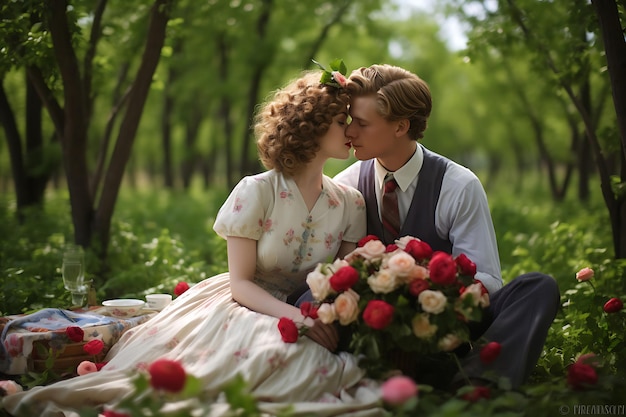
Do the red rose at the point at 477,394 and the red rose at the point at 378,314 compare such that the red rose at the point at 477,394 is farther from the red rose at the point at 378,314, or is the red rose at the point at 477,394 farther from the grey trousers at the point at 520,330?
the red rose at the point at 378,314

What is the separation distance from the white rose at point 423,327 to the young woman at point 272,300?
40 cm

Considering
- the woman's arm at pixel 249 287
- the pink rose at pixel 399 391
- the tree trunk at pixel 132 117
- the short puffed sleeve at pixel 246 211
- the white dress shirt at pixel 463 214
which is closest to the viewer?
the pink rose at pixel 399 391

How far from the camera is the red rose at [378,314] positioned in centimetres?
313

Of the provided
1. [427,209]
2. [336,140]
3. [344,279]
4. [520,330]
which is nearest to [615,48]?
[427,209]

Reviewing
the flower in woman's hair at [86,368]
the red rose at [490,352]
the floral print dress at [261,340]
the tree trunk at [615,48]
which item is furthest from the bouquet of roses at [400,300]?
the tree trunk at [615,48]

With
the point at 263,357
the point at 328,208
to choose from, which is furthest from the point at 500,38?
the point at 263,357

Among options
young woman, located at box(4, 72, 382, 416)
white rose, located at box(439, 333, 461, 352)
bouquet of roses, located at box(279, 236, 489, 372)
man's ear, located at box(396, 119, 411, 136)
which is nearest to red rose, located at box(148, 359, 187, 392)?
young woman, located at box(4, 72, 382, 416)

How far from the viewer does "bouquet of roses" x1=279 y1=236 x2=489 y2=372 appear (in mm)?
3188

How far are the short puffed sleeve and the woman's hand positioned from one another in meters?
0.65

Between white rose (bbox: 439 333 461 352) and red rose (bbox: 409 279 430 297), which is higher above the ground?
red rose (bbox: 409 279 430 297)

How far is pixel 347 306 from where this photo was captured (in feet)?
10.7

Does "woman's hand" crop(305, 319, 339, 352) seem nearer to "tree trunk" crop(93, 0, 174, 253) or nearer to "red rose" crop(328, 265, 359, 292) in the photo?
"red rose" crop(328, 265, 359, 292)

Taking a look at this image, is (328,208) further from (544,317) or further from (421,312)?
(544,317)

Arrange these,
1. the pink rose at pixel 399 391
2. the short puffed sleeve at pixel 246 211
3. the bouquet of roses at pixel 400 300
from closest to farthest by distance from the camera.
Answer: the pink rose at pixel 399 391, the bouquet of roses at pixel 400 300, the short puffed sleeve at pixel 246 211
